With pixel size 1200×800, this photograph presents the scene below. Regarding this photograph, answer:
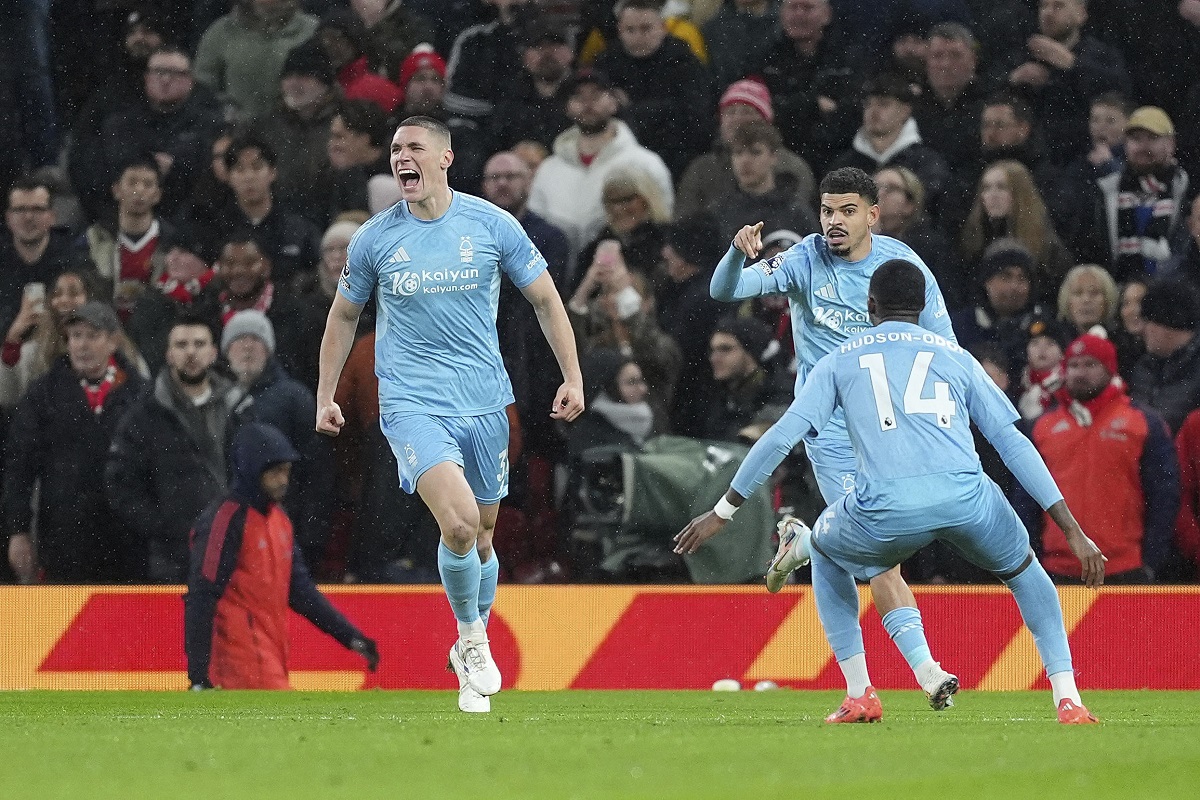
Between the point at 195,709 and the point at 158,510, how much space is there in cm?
305

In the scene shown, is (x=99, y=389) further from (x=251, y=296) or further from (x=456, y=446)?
(x=456, y=446)

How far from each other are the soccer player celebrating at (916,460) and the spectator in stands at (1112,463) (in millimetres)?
4660

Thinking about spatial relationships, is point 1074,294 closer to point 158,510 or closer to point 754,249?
point 754,249

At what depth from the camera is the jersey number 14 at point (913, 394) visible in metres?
7.16

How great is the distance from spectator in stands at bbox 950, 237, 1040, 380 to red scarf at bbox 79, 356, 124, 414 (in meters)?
5.50

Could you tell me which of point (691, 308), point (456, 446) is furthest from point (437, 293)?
point (691, 308)

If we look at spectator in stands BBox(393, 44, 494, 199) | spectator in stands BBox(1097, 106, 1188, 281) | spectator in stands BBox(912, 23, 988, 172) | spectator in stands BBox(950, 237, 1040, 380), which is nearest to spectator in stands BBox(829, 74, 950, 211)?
spectator in stands BBox(912, 23, 988, 172)

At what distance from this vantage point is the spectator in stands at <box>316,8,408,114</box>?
1395cm

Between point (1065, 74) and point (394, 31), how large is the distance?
4.86m

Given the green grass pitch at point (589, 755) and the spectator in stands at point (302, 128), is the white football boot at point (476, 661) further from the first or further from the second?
the spectator in stands at point (302, 128)

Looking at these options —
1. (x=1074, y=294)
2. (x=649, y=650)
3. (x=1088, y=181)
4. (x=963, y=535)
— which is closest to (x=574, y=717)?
(x=963, y=535)

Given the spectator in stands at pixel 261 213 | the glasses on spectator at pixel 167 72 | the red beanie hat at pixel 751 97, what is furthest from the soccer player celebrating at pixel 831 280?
the glasses on spectator at pixel 167 72

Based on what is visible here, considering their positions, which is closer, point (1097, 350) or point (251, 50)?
point (1097, 350)

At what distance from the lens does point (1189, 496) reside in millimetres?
12078
